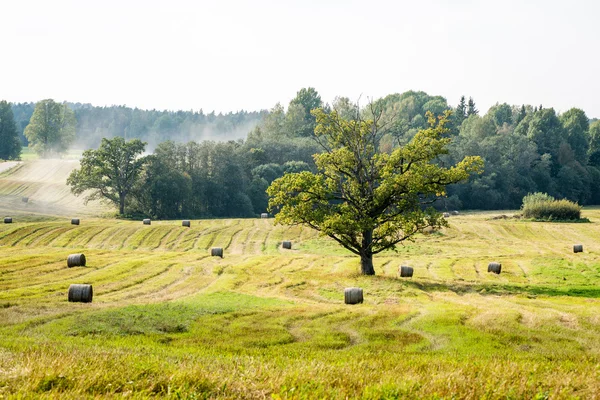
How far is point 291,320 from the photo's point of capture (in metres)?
25.6

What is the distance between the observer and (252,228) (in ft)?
262

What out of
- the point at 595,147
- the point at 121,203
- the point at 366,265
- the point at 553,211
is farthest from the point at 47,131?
the point at 595,147

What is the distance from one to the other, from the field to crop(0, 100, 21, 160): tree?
114 metres

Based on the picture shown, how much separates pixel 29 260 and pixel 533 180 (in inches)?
5100

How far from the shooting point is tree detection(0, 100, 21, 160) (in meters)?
167

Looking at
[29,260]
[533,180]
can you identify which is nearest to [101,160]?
[29,260]

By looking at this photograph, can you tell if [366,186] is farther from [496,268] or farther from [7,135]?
[7,135]

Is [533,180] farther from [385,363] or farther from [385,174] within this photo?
[385,363]

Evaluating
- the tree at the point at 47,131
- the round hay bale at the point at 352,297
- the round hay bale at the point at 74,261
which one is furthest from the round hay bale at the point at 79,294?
the tree at the point at 47,131

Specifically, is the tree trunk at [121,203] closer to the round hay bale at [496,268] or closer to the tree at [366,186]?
the tree at [366,186]

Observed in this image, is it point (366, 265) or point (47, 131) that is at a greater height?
point (47, 131)


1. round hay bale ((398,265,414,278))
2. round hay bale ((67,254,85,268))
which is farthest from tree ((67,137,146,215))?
round hay bale ((398,265,414,278))

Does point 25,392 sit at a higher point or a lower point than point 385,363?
higher

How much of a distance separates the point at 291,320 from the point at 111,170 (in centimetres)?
8175
